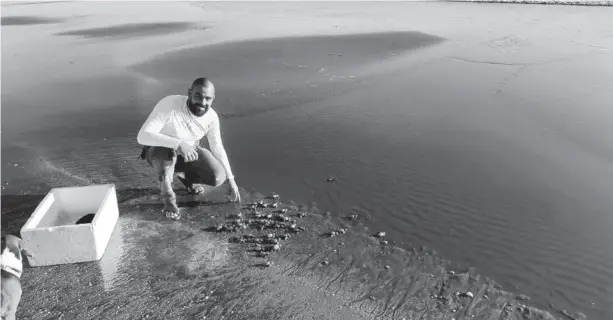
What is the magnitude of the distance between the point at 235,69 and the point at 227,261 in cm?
740

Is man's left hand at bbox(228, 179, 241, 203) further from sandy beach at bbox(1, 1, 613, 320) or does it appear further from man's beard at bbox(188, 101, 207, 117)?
man's beard at bbox(188, 101, 207, 117)

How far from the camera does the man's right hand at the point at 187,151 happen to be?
204 inches

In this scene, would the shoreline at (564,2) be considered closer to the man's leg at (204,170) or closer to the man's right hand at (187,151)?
the man's leg at (204,170)

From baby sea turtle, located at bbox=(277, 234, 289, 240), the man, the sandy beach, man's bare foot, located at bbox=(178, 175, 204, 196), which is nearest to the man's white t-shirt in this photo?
the man

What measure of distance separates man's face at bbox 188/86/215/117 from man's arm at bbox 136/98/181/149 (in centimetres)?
32

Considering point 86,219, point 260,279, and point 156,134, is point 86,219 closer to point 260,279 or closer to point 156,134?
point 156,134

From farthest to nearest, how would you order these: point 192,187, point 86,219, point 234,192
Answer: point 192,187 < point 234,192 < point 86,219

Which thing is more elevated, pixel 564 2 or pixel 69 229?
pixel 564 2

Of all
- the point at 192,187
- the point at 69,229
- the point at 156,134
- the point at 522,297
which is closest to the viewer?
the point at 522,297

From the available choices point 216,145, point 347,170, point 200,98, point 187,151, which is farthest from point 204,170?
point 347,170

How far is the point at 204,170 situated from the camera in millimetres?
5730

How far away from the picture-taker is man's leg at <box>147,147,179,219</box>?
5336mm

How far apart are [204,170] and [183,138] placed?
474 mm

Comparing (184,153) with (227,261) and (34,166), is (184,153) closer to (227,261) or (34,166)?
(227,261)
